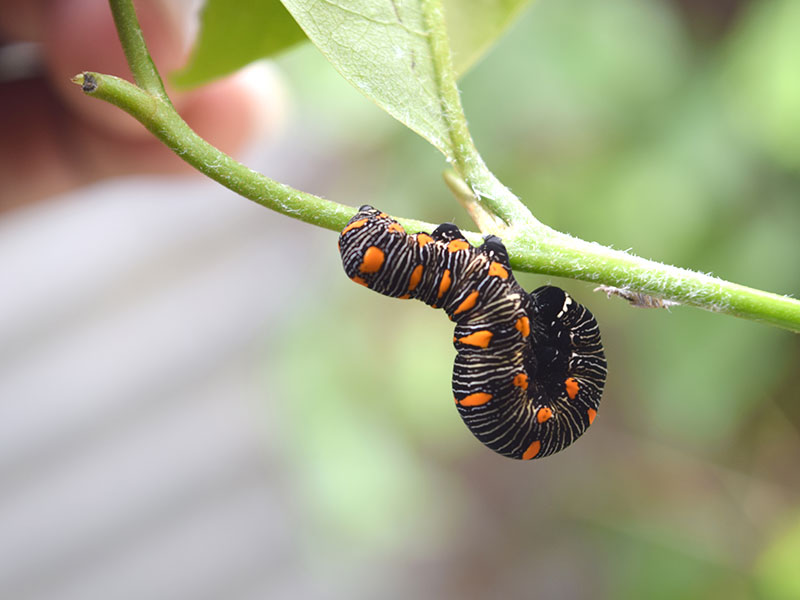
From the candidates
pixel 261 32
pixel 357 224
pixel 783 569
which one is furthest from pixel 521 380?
pixel 783 569

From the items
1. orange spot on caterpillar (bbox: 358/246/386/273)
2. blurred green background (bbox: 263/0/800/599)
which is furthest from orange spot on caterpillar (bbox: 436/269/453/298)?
blurred green background (bbox: 263/0/800/599)

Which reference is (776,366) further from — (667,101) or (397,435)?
(397,435)

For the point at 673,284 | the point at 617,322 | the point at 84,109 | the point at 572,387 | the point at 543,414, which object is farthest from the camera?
the point at 617,322

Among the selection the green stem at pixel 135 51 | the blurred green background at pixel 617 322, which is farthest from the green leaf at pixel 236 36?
the blurred green background at pixel 617 322

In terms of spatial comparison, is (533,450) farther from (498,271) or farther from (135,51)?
(135,51)

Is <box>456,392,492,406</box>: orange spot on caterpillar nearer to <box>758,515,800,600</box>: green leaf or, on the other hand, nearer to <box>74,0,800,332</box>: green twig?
<box>74,0,800,332</box>: green twig

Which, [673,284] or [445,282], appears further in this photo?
[445,282]
